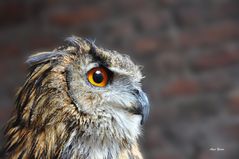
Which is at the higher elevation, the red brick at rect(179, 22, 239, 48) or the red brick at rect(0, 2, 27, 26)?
the red brick at rect(0, 2, 27, 26)

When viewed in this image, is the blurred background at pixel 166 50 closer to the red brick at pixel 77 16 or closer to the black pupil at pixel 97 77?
the red brick at pixel 77 16

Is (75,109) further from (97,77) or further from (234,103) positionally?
(234,103)

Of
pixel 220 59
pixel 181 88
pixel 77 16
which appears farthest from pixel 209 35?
pixel 77 16

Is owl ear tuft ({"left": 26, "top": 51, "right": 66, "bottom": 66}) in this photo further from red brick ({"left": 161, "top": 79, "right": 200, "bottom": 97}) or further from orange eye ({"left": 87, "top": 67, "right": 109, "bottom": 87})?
red brick ({"left": 161, "top": 79, "right": 200, "bottom": 97})

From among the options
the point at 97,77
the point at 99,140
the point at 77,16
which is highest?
the point at 77,16

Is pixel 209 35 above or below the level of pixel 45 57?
above

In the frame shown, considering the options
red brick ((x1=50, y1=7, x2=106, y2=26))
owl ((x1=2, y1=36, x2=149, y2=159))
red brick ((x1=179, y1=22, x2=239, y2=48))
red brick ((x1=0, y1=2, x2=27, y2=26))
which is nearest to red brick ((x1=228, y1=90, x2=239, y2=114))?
red brick ((x1=179, y1=22, x2=239, y2=48))
